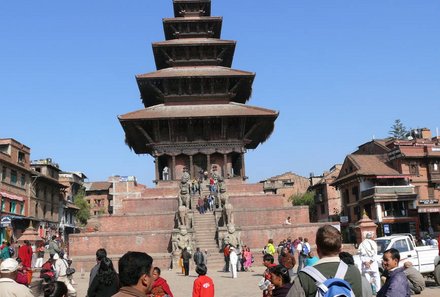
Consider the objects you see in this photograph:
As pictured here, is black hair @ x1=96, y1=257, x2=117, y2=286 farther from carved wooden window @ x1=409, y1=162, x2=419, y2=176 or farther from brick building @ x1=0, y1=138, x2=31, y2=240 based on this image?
carved wooden window @ x1=409, y1=162, x2=419, y2=176

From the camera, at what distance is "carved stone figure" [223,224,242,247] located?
76.0 ft

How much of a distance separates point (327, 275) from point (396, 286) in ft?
6.12

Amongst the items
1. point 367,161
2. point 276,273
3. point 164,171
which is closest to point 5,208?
point 164,171

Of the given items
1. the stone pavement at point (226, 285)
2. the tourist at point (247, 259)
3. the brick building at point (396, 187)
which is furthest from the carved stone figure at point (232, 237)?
the brick building at point (396, 187)

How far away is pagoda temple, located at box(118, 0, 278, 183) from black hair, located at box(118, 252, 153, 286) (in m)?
29.8

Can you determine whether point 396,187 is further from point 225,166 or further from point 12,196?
point 12,196

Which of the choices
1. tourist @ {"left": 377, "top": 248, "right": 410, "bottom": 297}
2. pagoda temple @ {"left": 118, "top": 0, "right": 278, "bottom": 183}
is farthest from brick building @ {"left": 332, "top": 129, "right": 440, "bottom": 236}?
tourist @ {"left": 377, "top": 248, "right": 410, "bottom": 297}

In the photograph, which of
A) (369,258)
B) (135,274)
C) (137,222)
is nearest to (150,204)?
(137,222)

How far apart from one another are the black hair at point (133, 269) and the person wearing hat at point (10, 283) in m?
1.92

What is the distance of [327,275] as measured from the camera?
12.4ft

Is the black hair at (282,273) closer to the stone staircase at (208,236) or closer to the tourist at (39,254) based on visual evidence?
the stone staircase at (208,236)

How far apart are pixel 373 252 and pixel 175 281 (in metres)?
8.40

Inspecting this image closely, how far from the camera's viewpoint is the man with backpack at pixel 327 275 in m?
3.48

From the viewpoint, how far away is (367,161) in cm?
5162
